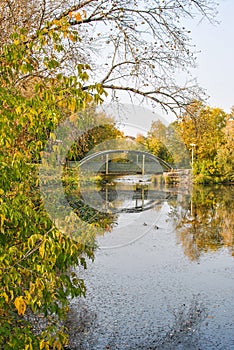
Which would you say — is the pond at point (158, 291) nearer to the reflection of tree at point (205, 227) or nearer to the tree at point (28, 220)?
the reflection of tree at point (205, 227)

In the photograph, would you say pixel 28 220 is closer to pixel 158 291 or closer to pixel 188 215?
pixel 158 291

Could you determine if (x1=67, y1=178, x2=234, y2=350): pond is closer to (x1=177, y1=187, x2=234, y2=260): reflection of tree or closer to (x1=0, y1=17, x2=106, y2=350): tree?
(x1=177, y1=187, x2=234, y2=260): reflection of tree

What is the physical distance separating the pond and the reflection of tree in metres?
0.03

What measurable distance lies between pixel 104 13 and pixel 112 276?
477 centimetres

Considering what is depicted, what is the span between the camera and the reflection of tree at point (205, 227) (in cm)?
1205

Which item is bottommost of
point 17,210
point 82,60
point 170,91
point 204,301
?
point 204,301

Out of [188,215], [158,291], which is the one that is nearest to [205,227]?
[188,215]

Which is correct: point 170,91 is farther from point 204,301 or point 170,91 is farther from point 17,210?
point 17,210

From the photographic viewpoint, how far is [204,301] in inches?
288

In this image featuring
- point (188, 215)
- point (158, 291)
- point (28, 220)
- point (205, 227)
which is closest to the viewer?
point (28, 220)

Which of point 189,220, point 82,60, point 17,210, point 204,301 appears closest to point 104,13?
point 82,60

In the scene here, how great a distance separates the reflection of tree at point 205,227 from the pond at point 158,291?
0.03 meters

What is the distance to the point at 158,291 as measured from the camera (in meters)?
7.84

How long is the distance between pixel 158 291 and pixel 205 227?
24.6ft
